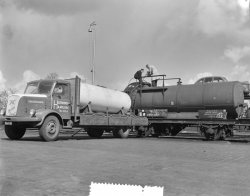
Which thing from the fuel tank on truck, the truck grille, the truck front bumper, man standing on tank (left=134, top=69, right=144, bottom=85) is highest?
man standing on tank (left=134, top=69, right=144, bottom=85)

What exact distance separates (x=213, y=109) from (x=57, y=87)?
322 inches

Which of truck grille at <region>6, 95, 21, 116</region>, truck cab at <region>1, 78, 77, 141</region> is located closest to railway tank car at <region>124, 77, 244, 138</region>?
truck cab at <region>1, 78, 77, 141</region>

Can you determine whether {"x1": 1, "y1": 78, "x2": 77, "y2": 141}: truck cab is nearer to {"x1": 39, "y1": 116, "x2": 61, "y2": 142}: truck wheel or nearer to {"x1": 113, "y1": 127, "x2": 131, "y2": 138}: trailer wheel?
{"x1": 39, "y1": 116, "x2": 61, "y2": 142}: truck wheel

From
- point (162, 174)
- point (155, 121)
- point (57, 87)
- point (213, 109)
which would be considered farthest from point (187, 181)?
point (155, 121)

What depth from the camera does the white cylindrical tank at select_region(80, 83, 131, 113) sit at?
669 inches

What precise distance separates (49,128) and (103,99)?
4.15m

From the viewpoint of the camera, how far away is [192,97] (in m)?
19.7

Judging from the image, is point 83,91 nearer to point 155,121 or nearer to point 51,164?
point 155,121

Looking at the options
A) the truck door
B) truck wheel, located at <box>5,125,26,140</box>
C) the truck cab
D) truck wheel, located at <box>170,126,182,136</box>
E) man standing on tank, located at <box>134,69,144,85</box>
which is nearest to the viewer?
the truck cab

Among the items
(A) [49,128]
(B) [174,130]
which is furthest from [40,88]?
(B) [174,130]

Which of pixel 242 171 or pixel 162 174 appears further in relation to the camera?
pixel 242 171

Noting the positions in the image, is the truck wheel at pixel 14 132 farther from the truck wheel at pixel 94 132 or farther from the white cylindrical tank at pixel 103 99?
the truck wheel at pixel 94 132

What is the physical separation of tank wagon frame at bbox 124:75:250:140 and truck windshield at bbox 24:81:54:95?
7.29 m

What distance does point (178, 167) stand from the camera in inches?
320
